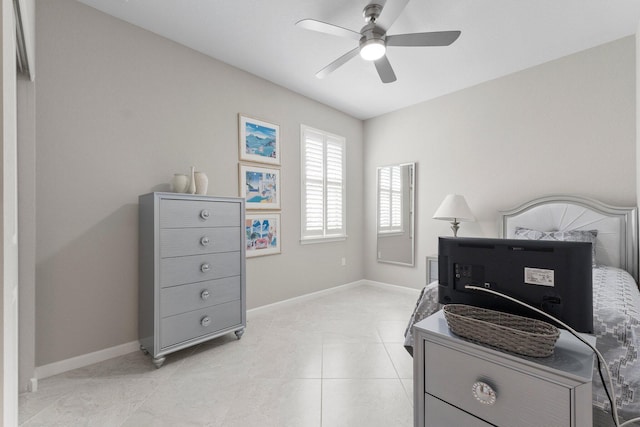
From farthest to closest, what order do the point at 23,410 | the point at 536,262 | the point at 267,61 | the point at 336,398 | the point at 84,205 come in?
1. the point at 267,61
2. the point at 84,205
3. the point at 336,398
4. the point at 23,410
5. the point at 536,262

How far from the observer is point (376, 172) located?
4355 mm

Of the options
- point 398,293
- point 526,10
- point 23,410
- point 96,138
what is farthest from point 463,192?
point 23,410

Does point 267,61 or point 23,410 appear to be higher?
point 267,61

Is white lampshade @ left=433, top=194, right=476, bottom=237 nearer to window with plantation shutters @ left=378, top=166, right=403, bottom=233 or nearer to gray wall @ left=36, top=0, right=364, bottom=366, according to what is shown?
window with plantation shutters @ left=378, top=166, right=403, bottom=233

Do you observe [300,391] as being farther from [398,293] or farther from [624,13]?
[624,13]

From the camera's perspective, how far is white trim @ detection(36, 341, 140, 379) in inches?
75.4

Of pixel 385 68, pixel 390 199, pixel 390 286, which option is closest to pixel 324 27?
pixel 385 68

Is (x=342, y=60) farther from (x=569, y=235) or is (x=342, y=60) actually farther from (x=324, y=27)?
(x=569, y=235)

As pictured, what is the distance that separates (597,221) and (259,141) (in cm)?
335

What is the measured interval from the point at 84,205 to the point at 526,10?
11.9 ft

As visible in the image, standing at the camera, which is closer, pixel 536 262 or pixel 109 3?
pixel 536 262

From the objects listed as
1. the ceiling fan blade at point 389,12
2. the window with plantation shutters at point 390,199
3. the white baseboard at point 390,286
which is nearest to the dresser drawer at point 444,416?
the ceiling fan blade at point 389,12

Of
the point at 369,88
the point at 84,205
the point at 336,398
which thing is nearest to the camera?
the point at 336,398

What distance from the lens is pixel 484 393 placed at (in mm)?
798
